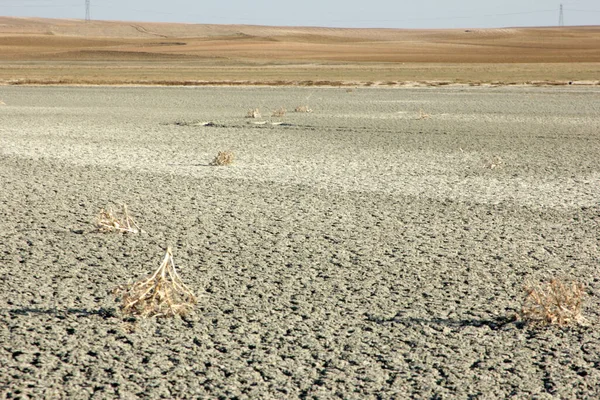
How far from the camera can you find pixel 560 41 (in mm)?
98438

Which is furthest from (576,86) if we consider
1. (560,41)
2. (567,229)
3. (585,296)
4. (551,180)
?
(560,41)

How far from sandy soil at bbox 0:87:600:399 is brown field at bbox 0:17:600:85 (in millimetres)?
22835

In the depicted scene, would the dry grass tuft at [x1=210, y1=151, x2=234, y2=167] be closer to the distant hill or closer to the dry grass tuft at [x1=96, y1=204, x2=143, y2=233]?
the dry grass tuft at [x1=96, y1=204, x2=143, y2=233]

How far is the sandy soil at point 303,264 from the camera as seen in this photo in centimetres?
376

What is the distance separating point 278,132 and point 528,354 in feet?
37.0

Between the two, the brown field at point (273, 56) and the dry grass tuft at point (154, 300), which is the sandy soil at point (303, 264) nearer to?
the dry grass tuft at point (154, 300)

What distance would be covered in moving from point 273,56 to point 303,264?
65.6 meters

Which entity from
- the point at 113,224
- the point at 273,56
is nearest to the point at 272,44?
the point at 273,56

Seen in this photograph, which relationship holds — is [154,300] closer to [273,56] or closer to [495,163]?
[495,163]

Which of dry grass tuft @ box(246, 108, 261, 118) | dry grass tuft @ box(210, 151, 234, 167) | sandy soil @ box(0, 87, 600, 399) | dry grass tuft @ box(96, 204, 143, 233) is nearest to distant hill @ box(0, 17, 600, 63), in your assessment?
dry grass tuft @ box(246, 108, 261, 118)

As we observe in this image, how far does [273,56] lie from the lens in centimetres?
6981

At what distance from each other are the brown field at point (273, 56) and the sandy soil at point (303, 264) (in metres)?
22.8

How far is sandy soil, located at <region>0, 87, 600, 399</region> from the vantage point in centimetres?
376

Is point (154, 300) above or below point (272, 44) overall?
below
